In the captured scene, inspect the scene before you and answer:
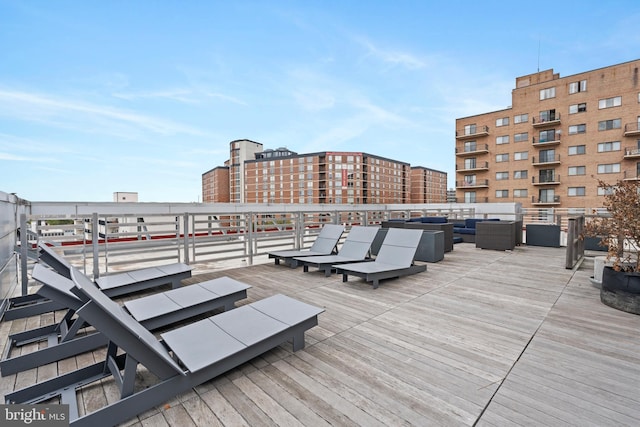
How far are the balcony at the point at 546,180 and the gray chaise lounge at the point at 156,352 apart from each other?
3976cm

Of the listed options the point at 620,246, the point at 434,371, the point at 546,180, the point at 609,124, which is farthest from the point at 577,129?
the point at 434,371

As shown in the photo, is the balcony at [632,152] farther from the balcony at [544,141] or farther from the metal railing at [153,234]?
the metal railing at [153,234]

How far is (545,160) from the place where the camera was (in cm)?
3372

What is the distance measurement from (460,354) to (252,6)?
15581 mm

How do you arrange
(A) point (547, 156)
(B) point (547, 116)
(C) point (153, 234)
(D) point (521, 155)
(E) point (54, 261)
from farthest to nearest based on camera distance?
(D) point (521, 155)
(A) point (547, 156)
(B) point (547, 116)
(C) point (153, 234)
(E) point (54, 261)

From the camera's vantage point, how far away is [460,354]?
2758 mm

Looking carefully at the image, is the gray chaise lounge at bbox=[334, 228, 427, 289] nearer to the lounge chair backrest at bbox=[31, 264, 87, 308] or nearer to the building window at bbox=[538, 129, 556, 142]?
the lounge chair backrest at bbox=[31, 264, 87, 308]

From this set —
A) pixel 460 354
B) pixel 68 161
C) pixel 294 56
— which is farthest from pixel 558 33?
pixel 68 161

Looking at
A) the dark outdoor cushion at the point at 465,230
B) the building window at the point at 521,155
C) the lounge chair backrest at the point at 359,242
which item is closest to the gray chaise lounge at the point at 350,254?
the lounge chair backrest at the point at 359,242

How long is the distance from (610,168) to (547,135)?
653 centimetres

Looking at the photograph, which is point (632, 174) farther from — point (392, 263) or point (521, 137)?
point (392, 263)

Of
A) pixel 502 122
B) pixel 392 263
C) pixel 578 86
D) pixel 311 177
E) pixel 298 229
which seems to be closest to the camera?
pixel 392 263

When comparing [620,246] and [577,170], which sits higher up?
[577,170]

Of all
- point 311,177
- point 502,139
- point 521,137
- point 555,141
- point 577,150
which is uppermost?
point 502,139
